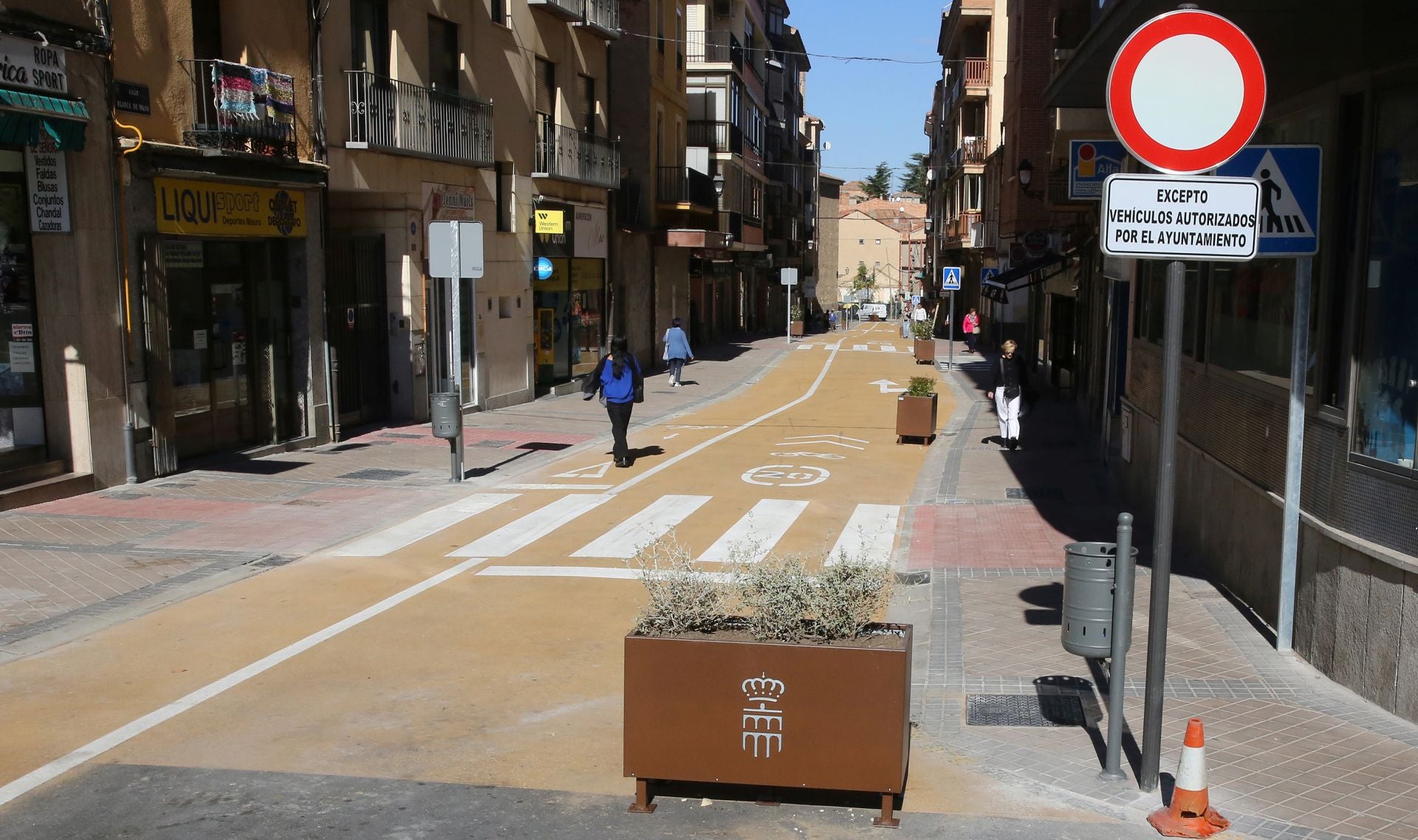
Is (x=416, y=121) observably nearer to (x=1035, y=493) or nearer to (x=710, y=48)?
(x=1035, y=493)

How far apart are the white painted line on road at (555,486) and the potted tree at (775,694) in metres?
9.67

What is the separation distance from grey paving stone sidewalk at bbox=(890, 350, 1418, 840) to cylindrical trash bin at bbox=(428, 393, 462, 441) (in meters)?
6.35

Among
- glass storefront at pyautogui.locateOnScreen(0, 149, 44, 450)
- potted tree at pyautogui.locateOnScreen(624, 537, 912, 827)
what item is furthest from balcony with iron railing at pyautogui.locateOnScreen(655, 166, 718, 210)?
potted tree at pyautogui.locateOnScreen(624, 537, 912, 827)

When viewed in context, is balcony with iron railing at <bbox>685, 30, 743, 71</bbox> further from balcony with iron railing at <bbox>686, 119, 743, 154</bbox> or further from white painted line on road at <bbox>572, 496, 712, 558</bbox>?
white painted line on road at <bbox>572, 496, 712, 558</bbox>

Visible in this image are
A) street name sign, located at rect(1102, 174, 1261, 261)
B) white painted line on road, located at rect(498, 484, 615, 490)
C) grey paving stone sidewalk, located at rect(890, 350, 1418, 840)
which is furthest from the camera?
white painted line on road, located at rect(498, 484, 615, 490)

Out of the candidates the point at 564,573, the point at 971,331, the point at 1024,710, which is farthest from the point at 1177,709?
the point at 971,331

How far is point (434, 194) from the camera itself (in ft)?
60.9

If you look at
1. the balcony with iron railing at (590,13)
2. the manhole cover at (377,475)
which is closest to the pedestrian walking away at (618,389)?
the manhole cover at (377,475)

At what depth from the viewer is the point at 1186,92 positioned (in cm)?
562

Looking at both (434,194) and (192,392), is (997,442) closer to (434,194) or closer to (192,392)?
(434,194)

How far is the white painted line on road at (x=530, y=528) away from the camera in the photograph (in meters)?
11.6

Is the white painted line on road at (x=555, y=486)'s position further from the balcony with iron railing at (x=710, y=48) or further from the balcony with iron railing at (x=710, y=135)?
the balcony with iron railing at (x=710, y=48)

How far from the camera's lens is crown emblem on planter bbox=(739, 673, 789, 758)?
5.45 metres

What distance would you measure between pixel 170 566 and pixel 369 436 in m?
8.78
